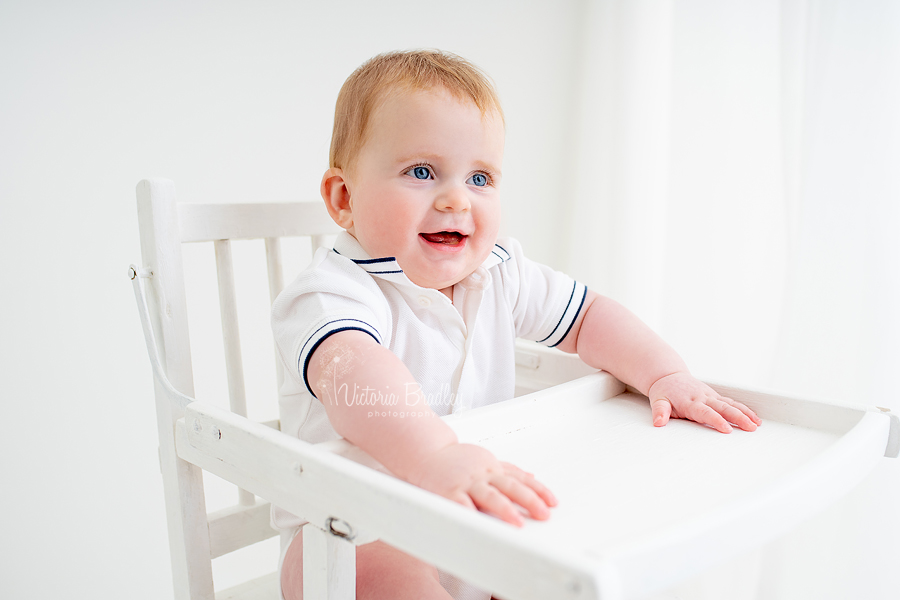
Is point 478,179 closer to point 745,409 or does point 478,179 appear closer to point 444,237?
point 444,237

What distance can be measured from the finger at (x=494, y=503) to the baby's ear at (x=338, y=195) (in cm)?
38

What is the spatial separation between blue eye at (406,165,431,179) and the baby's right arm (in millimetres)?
178

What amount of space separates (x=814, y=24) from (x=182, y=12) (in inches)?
33.5

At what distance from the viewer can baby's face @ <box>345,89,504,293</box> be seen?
67cm

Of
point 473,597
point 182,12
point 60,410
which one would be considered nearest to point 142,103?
point 182,12

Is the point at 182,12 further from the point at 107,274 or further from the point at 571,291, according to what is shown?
the point at 571,291

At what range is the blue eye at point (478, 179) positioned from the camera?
2.34ft

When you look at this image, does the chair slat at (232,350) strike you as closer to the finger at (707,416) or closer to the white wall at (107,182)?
the white wall at (107,182)

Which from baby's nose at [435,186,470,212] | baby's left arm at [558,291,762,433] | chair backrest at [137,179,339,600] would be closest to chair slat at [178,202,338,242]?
chair backrest at [137,179,339,600]

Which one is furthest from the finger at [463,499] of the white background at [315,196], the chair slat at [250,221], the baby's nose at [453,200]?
the white background at [315,196]

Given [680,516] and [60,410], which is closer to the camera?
[680,516]

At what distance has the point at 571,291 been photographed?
83 centimetres

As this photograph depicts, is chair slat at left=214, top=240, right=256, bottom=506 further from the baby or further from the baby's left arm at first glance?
the baby's left arm

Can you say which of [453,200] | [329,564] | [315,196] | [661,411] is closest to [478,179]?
[453,200]
